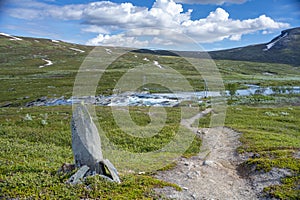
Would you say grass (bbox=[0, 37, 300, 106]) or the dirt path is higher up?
grass (bbox=[0, 37, 300, 106])

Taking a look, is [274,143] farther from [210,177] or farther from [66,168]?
[66,168]

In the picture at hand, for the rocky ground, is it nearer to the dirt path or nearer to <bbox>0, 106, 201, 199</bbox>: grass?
the dirt path

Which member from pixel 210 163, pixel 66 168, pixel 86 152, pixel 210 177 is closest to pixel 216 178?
pixel 210 177

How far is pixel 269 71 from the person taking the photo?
170125 millimetres

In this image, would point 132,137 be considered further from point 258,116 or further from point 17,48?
point 17,48

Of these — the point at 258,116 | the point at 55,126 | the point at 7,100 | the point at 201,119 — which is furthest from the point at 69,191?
the point at 7,100

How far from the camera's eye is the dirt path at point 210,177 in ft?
42.8

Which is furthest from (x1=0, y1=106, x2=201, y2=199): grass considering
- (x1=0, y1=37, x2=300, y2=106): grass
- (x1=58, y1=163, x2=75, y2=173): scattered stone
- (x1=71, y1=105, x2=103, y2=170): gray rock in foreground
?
(x1=0, y1=37, x2=300, y2=106): grass

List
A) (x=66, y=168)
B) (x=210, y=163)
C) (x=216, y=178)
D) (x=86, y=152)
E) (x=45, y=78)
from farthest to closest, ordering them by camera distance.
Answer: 1. (x=45, y=78)
2. (x=210, y=163)
3. (x=216, y=178)
4. (x=66, y=168)
5. (x=86, y=152)

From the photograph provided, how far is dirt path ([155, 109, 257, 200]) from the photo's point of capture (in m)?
13.1

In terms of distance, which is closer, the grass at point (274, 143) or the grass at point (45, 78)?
the grass at point (274, 143)

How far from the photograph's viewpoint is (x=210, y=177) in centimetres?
1542

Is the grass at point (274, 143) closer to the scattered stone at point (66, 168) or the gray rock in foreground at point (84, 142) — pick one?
the gray rock in foreground at point (84, 142)

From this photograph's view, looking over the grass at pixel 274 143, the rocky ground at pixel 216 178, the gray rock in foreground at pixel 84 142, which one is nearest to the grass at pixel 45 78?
the grass at pixel 274 143
